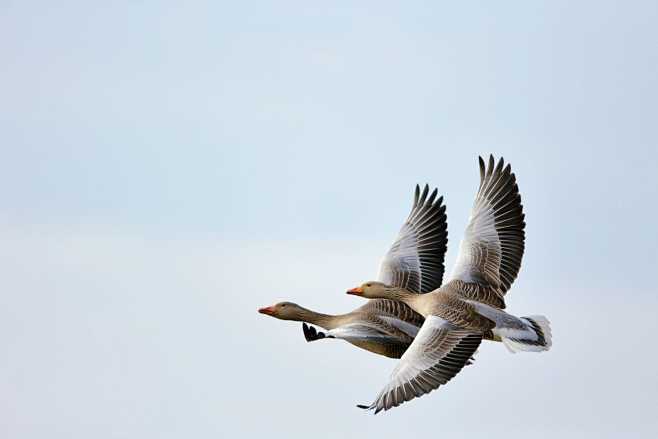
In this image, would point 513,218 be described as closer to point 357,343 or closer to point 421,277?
point 421,277

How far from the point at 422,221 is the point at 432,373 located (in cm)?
454

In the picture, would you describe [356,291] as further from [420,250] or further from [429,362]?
[429,362]

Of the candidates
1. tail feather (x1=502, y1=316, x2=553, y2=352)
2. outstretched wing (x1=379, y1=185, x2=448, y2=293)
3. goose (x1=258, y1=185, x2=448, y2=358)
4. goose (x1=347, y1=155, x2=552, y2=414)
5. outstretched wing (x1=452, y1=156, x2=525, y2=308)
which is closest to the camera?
goose (x1=347, y1=155, x2=552, y2=414)

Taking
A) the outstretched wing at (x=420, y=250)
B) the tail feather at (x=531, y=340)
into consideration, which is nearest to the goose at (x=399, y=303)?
the outstretched wing at (x=420, y=250)

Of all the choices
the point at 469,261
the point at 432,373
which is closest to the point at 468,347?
the point at 432,373

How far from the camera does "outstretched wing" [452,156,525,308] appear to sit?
19469 millimetres

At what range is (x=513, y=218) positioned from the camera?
20281 millimetres

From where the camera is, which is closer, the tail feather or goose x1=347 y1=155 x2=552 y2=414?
goose x1=347 y1=155 x2=552 y2=414

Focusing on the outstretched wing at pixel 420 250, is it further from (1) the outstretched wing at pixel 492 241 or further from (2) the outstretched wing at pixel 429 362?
(2) the outstretched wing at pixel 429 362

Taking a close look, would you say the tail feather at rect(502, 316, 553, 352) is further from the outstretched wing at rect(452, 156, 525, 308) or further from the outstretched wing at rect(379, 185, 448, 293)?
the outstretched wing at rect(379, 185, 448, 293)

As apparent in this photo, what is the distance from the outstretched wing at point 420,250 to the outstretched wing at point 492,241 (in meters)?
0.92

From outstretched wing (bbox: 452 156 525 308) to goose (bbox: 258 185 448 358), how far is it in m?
0.90

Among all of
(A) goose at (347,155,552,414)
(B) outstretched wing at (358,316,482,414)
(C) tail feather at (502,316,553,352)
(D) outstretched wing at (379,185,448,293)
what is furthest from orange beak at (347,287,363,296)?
(C) tail feather at (502,316,553,352)

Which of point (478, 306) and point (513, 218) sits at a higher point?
point (513, 218)
